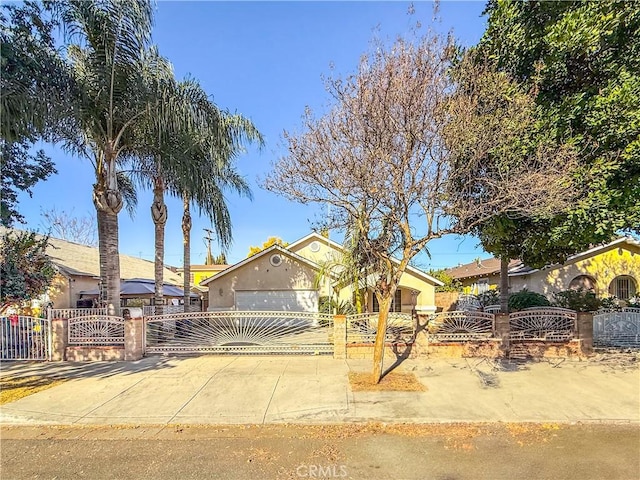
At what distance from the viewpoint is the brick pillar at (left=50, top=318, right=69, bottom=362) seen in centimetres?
1030

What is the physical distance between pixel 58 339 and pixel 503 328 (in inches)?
454

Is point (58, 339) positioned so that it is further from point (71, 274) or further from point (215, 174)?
point (71, 274)

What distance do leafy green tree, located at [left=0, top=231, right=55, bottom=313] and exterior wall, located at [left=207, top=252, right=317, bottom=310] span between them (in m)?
9.57

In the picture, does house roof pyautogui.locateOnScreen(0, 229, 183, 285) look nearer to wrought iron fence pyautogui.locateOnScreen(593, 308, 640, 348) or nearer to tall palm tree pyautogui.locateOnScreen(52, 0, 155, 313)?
tall palm tree pyautogui.locateOnScreen(52, 0, 155, 313)

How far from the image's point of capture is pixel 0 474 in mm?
4645

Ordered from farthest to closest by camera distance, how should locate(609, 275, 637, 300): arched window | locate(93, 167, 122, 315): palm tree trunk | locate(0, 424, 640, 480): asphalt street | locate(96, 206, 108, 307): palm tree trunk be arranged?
locate(609, 275, 637, 300): arched window
locate(96, 206, 108, 307): palm tree trunk
locate(93, 167, 122, 315): palm tree trunk
locate(0, 424, 640, 480): asphalt street

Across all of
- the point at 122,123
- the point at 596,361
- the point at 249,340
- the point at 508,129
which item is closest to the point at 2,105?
the point at 122,123

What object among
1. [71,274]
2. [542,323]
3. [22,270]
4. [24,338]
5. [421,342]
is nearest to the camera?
[22,270]

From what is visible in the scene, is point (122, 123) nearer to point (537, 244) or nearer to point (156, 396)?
point (156, 396)

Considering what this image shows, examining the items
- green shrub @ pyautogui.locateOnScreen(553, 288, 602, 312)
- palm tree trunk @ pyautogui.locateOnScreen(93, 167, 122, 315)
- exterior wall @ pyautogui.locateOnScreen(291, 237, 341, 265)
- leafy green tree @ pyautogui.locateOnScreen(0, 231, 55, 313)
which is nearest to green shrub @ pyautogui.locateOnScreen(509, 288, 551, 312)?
green shrub @ pyautogui.locateOnScreen(553, 288, 602, 312)

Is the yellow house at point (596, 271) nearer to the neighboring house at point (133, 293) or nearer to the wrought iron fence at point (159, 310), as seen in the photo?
the wrought iron fence at point (159, 310)

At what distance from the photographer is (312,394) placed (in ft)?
24.8

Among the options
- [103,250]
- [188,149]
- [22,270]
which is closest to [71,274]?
[103,250]

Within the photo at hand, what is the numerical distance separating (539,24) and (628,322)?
874cm
